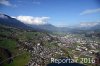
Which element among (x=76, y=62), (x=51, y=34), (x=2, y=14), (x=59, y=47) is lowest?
(x=76, y=62)

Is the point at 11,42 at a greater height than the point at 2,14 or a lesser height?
lesser

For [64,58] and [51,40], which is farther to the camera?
[51,40]

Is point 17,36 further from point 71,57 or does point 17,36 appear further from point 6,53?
point 71,57

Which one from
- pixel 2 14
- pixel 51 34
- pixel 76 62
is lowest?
pixel 76 62

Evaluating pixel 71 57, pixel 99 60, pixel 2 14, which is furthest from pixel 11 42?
pixel 99 60

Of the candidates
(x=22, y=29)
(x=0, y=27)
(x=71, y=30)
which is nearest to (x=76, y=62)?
(x=71, y=30)

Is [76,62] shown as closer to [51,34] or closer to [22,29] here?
[51,34]
